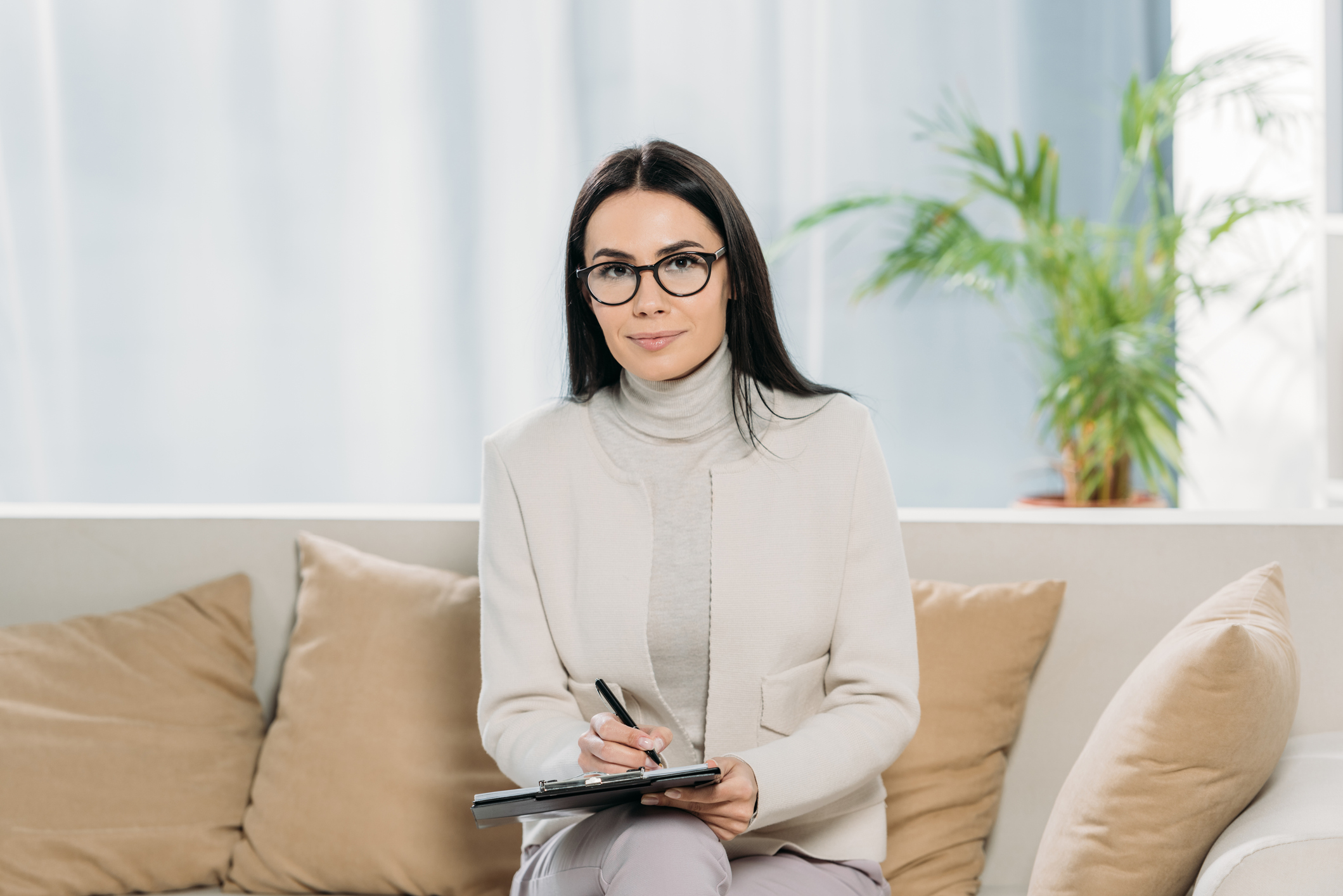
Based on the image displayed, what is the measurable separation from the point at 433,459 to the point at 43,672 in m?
1.42

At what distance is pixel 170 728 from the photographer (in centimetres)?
158

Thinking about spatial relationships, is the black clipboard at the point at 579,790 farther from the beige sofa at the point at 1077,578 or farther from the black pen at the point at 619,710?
the beige sofa at the point at 1077,578

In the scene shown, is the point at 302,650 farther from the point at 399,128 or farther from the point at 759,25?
the point at 759,25

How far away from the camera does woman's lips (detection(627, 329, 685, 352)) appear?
4.11ft

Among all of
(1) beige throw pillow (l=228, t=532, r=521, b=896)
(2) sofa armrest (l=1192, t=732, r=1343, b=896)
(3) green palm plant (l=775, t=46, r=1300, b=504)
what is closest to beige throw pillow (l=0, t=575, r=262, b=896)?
(1) beige throw pillow (l=228, t=532, r=521, b=896)

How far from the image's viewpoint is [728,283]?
1288 millimetres

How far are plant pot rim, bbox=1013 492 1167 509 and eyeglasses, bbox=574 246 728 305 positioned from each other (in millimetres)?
1512

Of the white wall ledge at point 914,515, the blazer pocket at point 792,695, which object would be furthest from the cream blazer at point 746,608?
the white wall ledge at point 914,515

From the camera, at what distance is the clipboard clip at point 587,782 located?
970mm

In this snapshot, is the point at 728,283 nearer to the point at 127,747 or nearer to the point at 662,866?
the point at 662,866

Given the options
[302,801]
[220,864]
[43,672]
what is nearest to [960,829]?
[302,801]

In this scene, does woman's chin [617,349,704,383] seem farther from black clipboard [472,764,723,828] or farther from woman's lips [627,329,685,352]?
black clipboard [472,764,723,828]

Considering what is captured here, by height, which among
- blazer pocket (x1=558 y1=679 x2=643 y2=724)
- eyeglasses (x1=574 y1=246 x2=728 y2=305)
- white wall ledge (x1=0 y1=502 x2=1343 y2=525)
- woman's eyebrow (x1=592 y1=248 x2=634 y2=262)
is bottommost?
blazer pocket (x1=558 y1=679 x2=643 y2=724)

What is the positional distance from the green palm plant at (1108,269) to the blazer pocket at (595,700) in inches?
58.6
